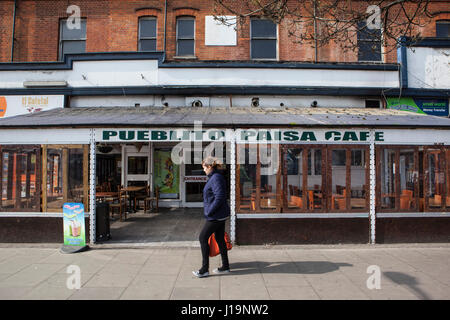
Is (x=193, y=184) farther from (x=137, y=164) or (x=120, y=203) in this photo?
(x=120, y=203)

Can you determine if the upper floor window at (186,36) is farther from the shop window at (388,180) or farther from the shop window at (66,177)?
the shop window at (388,180)

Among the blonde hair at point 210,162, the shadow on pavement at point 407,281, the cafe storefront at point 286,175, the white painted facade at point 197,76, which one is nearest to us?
the shadow on pavement at point 407,281

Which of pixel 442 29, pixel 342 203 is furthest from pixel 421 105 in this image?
pixel 342 203

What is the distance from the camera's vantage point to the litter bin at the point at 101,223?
22.6 feet

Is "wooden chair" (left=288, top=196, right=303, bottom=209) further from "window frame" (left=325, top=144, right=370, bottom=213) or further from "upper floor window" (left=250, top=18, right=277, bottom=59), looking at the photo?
"upper floor window" (left=250, top=18, right=277, bottom=59)

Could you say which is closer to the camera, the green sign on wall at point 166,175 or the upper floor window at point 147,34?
the upper floor window at point 147,34

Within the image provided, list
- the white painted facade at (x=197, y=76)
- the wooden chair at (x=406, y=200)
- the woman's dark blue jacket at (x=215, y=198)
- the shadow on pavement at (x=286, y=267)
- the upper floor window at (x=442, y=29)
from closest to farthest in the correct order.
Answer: the woman's dark blue jacket at (x=215, y=198)
the shadow on pavement at (x=286, y=267)
the wooden chair at (x=406, y=200)
the white painted facade at (x=197, y=76)
the upper floor window at (x=442, y=29)

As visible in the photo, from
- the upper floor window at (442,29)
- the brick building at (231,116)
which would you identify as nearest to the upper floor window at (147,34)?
the brick building at (231,116)

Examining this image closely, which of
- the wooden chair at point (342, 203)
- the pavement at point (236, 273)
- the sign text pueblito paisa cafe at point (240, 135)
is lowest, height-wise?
the pavement at point (236, 273)

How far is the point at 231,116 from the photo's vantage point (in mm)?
7629

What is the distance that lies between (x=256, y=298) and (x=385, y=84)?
945cm

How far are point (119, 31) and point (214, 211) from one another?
9.52m

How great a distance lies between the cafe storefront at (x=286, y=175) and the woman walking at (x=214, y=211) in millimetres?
1839

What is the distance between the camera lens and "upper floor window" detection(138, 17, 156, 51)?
35.9 ft
